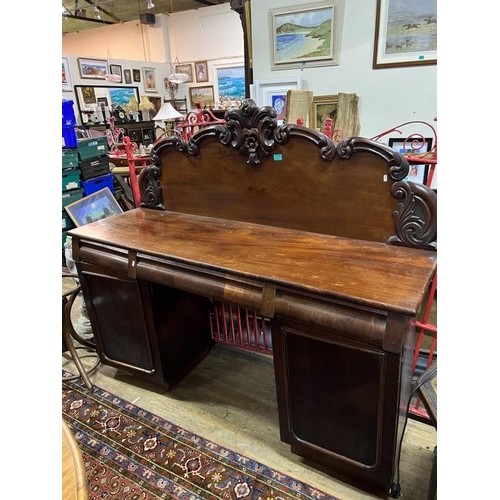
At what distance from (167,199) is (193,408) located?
110 cm

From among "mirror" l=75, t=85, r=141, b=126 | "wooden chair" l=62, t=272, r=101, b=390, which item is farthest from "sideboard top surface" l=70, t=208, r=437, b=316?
"mirror" l=75, t=85, r=141, b=126

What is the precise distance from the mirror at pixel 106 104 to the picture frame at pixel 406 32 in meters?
5.65

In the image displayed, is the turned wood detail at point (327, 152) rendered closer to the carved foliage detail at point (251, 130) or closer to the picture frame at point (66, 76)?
the carved foliage detail at point (251, 130)

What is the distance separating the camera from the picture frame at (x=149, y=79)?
7.91 meters

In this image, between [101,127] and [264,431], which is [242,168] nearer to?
[264,431]

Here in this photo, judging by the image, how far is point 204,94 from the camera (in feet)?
27.6

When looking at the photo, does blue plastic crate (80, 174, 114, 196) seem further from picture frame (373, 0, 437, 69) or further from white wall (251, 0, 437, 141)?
picture frame (373, 0, 437, 69)

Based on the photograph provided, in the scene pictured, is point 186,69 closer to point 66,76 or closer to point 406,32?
point 66,76

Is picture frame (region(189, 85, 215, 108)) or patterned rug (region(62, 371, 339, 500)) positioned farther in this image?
picture frame (region(189, 85, 215, 108))

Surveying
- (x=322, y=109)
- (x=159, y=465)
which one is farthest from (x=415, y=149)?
(x=159, y=465)

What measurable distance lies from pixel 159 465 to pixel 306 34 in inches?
124

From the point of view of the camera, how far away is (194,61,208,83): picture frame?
26.6 feet

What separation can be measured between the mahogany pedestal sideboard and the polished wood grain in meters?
0.66
